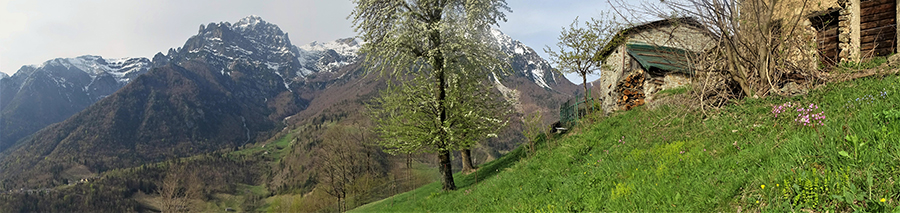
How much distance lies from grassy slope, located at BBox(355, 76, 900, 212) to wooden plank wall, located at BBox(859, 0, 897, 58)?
6.59 metres

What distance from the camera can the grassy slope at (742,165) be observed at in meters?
3.70

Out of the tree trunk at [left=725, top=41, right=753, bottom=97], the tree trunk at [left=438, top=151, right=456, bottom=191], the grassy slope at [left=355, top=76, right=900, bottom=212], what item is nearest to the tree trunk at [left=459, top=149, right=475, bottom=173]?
the tree trunk at [left=438, top=151, right=456, bottom=191]

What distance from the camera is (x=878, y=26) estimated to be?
1220 centimetres

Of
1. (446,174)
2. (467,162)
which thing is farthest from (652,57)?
(467,162)

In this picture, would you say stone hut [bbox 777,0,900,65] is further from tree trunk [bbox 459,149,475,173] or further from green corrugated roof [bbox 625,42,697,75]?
tree trunk [bbox 459,149,475,173]

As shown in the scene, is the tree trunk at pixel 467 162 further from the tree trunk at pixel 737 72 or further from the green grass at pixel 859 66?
the green grass at pixel 859 66

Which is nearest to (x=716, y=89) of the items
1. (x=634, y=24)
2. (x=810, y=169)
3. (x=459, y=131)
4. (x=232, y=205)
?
(x=634, y=24)

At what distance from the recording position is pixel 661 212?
→ 4.78 m

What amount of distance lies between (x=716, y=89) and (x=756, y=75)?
33.5 inches

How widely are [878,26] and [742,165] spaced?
39.3ft

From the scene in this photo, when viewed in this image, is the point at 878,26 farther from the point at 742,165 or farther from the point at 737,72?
the point at 742,165

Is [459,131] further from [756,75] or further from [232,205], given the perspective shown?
[232,205]

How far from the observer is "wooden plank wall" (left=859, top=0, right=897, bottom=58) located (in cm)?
1203

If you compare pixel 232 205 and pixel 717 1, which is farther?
pixel 232 205
